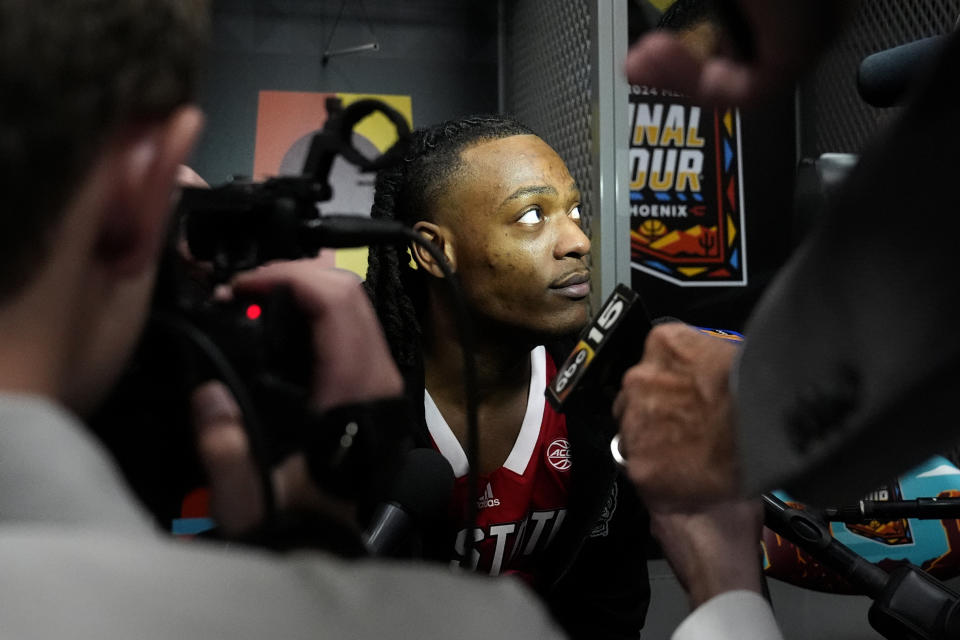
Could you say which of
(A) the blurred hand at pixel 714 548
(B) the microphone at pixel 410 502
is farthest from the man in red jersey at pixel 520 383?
(A) the blurred hand at pixel 714 548

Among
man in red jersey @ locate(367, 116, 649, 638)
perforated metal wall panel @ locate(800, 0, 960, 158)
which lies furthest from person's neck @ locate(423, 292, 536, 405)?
perforated metal wall panel @ locate(800, 0, 960, 158)

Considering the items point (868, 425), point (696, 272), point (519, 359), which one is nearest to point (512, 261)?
point (519, 359)

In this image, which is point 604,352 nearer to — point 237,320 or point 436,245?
point 237,320

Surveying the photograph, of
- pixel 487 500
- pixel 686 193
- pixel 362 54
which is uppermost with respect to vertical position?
pixel 362 54

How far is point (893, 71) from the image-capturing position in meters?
0.69

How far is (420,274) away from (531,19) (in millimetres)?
602

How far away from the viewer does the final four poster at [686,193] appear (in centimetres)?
262

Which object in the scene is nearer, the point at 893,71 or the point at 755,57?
the point at 755,57

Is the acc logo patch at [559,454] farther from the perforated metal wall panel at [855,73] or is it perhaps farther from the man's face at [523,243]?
the perforated metal wall panel at [855,73]

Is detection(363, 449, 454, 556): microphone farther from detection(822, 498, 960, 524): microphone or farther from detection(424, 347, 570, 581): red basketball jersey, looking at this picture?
detection(822, 498, 960, 524): microphone

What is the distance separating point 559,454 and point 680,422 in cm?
67

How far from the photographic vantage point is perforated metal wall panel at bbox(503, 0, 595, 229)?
1219 millimetres

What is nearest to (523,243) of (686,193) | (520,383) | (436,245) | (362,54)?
(436,245)

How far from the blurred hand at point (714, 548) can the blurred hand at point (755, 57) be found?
0.98ft
